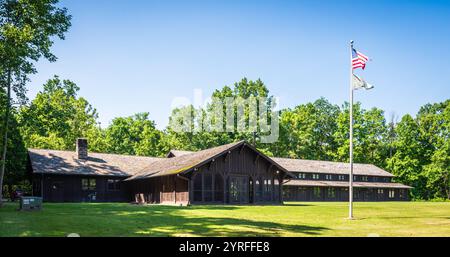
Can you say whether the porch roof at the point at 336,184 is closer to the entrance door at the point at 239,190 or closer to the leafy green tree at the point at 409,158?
the leafy green tree at the point at 409,158

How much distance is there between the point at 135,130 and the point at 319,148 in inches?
1448

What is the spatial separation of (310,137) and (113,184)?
160 ft

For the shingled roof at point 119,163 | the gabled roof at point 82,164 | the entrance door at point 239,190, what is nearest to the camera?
the shingled roof at point 119,163

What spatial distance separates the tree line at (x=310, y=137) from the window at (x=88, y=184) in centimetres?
2213

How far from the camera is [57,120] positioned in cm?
3934

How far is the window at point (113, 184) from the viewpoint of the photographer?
50.0 metres

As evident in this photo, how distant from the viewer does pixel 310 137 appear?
8962cm

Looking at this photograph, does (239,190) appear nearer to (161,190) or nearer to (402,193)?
(161,190)

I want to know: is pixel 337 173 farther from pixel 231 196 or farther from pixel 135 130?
pixel 135 130

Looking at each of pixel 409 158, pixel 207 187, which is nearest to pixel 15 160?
pixel 207 187

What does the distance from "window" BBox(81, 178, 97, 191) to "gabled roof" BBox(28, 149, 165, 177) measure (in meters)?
1.01

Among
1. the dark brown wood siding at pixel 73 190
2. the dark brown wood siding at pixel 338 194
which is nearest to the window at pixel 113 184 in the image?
the dark brown wood siding at pixel 73 190

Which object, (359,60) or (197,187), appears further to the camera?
(197,187)
